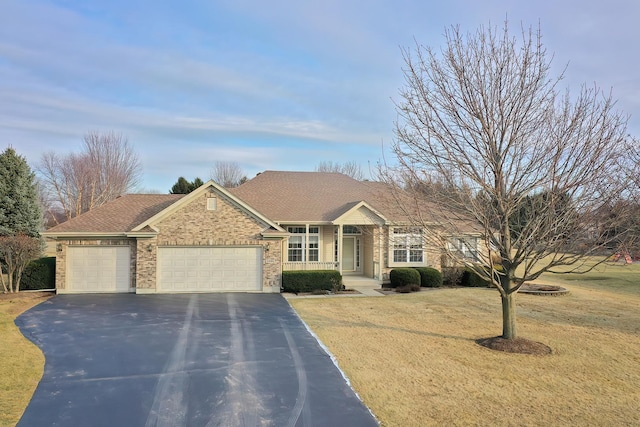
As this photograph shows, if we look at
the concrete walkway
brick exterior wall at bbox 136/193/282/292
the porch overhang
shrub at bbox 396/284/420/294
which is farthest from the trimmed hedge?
the porch overhang

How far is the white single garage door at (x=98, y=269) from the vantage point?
17.9 metres

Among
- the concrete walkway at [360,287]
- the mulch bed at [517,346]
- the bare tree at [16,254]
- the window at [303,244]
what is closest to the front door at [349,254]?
the concrete walkway at [360,287]

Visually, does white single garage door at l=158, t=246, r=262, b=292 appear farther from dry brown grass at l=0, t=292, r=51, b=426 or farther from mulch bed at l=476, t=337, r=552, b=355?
mulch bed at l=476, t=337, r=552, b=355

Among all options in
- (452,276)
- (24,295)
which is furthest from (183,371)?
(452,276)

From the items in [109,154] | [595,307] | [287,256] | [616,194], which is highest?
[109,154]

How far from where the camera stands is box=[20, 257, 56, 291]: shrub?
60.9 ft

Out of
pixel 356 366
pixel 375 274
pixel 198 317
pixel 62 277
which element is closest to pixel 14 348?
pixel 198 317

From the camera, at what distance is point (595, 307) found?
609 inches

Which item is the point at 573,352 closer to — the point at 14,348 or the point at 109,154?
the point at 14,348

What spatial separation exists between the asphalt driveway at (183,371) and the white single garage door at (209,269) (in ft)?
12.1

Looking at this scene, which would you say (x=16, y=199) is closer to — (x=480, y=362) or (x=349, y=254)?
(x=349, y=254)

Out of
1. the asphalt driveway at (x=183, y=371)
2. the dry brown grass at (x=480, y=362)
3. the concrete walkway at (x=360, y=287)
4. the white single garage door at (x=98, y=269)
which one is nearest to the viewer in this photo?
the asphalt driveway at (x=183, y=371)

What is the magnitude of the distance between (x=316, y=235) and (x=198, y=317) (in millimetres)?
9708

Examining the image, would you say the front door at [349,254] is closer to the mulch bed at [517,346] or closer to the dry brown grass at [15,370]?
the mulch bed at [517,346]
